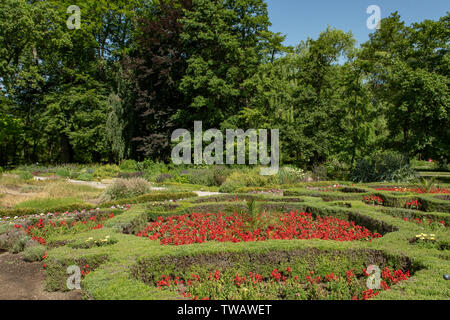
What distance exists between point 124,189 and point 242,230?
625 cm

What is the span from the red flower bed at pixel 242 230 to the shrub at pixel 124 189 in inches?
146

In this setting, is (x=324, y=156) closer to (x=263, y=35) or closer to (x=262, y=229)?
(x=263, y=35)

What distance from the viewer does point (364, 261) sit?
4816 mm

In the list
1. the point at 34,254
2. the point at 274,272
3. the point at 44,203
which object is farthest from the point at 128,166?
the point at 274,272

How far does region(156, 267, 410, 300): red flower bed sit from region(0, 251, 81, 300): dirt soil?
1553 millimetres

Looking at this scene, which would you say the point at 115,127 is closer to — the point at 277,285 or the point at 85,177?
the point at 85,177

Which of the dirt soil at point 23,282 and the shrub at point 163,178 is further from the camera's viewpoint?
the shrub at point 163,178

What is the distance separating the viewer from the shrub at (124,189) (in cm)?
1117

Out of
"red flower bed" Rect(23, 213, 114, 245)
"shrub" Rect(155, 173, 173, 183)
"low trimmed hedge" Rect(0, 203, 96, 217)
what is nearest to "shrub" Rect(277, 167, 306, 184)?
"shrub" Rect(155, 173, 173, 183)

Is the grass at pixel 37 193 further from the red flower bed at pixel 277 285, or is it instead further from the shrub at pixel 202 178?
the red flower bed at pixel 277 285

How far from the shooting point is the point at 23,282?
191 inches

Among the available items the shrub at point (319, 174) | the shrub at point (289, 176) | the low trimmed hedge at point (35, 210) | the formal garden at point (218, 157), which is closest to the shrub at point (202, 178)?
the formal garden at point (218, 157)

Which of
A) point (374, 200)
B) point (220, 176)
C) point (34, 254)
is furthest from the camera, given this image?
point (220, 176)

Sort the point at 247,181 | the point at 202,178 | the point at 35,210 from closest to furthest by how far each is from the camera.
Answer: the point at 35,210, the point at 247,181, the point at 202,178
